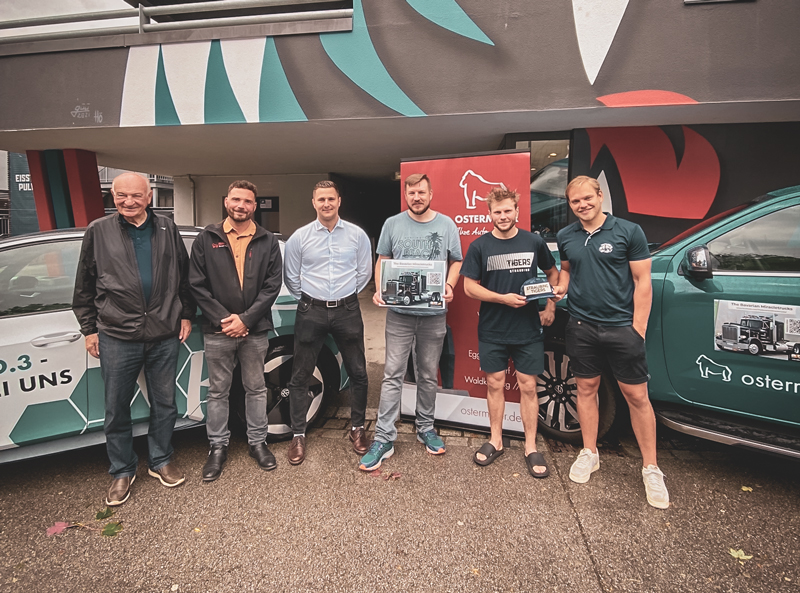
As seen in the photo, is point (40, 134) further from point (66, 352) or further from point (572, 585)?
point (572, 585)

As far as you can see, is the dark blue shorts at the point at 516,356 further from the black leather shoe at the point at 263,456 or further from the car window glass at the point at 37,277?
the car window glass at the point at 37,277

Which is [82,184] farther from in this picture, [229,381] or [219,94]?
[229,381]

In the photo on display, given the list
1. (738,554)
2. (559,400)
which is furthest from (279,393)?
(738,554)

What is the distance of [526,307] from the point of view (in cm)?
282

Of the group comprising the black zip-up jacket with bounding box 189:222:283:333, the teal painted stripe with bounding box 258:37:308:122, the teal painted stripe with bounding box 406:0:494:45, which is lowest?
the black zip-up jacket with bounding box 189:222:283:333

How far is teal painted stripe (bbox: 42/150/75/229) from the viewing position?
8.50 m

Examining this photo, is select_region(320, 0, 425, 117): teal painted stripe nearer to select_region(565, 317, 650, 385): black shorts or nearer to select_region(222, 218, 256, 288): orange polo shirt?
select_region(222, 218, 256, 288): orange polo shirt

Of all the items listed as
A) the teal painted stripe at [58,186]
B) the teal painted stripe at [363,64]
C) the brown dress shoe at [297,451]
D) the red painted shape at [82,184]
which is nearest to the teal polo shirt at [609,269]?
the brown dress shoe at [297,451]

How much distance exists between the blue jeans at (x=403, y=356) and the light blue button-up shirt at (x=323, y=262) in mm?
403

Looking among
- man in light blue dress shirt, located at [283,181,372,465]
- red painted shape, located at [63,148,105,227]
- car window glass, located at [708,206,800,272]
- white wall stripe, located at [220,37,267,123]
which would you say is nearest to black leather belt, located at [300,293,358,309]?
man in light blue dress shirt, located at [283,181,372,465]

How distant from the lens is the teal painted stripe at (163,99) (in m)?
6.11

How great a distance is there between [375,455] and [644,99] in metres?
5.19

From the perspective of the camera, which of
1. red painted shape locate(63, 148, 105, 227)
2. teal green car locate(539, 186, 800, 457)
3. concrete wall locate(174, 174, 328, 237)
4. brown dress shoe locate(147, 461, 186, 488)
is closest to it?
teal green car locate(539, 186, 800, 457)

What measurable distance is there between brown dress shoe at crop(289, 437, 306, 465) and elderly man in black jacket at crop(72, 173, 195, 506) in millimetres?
693
